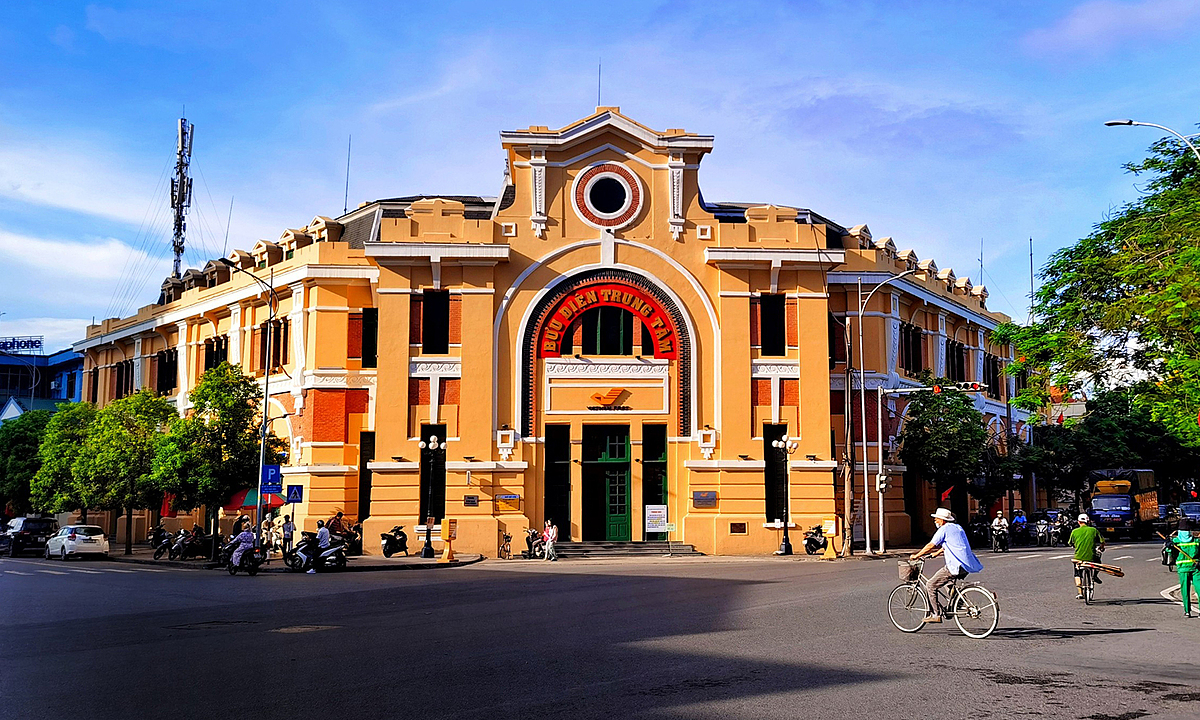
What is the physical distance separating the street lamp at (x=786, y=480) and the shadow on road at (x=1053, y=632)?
22.4m

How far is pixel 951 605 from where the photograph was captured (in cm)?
1524

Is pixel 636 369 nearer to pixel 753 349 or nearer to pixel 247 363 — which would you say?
pixel 753 349

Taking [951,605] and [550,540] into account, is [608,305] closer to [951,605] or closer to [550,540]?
[550,540]

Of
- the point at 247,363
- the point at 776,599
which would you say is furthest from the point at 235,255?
the point at 776,599

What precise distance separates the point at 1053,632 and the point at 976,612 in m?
1.92

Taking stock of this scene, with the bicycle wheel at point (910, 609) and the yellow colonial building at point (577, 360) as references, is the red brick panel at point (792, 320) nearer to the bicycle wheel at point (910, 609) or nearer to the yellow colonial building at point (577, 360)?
the yellow colonial building at point (577, 360)

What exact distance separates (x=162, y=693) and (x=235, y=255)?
133 ft

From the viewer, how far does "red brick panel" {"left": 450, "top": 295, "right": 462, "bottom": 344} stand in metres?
40.8

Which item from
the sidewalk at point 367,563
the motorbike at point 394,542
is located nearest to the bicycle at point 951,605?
the sidewalk at point 367,563

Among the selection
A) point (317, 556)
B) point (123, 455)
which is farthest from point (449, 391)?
point (123, 455)

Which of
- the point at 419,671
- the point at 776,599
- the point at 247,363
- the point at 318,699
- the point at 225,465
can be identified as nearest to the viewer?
the point at 318,699

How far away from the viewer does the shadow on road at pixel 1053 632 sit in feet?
50.5

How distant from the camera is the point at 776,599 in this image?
21.2 meters

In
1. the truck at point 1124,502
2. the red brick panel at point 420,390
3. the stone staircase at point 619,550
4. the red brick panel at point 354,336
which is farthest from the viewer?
the truck at point 1124,502
